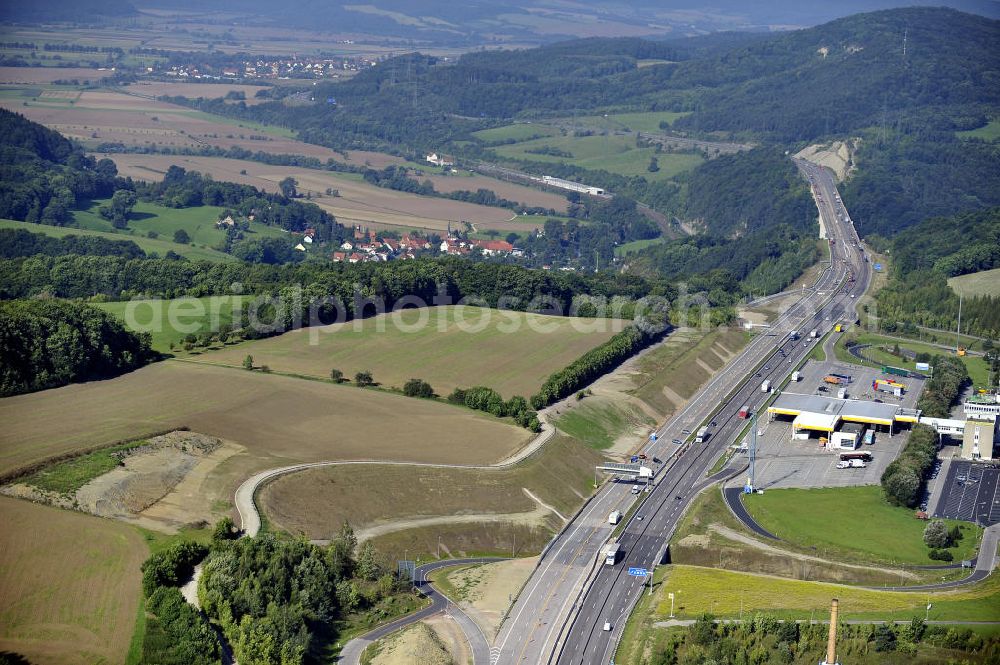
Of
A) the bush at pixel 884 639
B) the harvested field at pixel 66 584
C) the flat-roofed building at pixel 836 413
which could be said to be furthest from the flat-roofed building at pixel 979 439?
the harvested field at pixel 66 584

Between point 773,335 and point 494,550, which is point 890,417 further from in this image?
point 494,550

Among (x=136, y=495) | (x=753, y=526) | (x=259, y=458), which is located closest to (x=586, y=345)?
(x=753, y=526)

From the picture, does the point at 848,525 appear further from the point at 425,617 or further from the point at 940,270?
the point at 940,270

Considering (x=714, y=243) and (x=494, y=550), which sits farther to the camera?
(x=714, y=243)

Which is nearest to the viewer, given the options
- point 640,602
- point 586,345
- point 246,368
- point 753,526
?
point 640,602

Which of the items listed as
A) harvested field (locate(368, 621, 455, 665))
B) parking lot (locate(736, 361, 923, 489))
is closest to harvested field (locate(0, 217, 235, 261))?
parking lot (locate(736, 361, 923, 489))

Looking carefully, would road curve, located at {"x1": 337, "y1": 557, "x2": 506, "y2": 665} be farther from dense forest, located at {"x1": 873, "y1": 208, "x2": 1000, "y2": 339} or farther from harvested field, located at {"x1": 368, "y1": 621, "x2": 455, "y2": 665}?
dense forest, located at {"x1": 873, "y1": 208, "x2": 1000, "y2": 339}

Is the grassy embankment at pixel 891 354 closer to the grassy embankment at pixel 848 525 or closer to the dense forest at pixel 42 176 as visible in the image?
the grassy embankment at pixel 848 525
